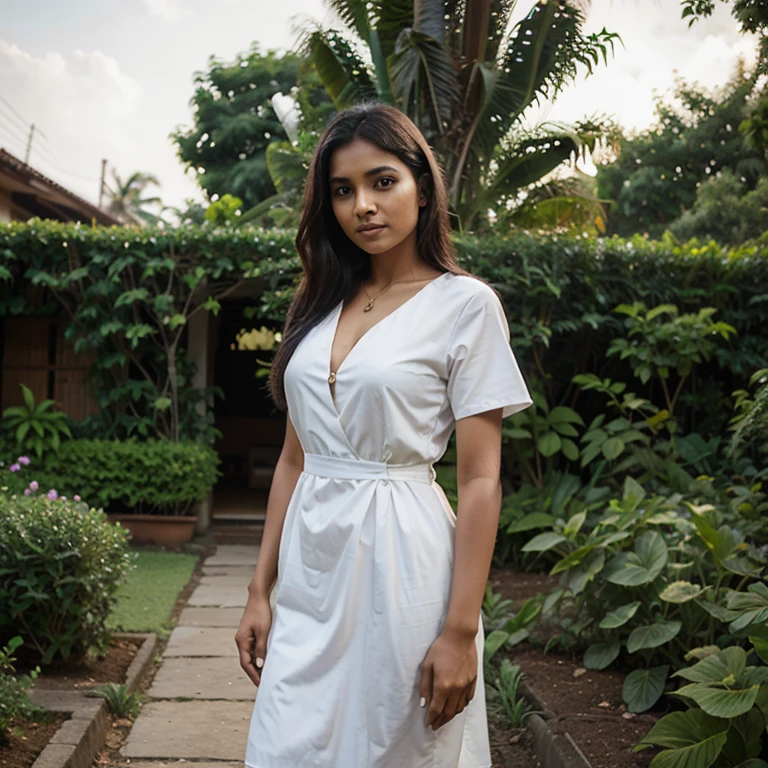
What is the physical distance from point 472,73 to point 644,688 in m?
5.55

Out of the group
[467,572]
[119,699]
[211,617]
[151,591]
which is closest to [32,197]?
[151,591]

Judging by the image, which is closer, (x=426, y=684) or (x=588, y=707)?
(x=426, y=684)

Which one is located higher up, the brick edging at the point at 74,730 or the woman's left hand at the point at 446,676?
the woman's left hand at the point at 446,676

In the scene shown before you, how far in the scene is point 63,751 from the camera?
3.01 metres

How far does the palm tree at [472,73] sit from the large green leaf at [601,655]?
4439mm

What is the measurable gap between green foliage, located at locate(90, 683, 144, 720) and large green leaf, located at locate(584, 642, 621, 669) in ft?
6.44

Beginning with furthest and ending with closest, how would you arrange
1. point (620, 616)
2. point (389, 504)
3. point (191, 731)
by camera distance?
point (191, 731)
point (620, 616)
point (389, 504)

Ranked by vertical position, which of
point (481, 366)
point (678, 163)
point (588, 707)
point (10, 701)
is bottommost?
point (588, 707)

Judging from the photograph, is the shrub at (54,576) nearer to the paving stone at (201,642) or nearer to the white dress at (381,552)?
the paving stone at (201,642)

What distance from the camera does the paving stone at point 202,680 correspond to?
13.5ft

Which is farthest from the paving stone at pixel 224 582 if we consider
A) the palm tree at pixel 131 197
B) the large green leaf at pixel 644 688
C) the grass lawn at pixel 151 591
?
the palm tree at pixel 131 197

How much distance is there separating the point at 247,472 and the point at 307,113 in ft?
15.3

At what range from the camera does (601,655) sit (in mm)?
3900

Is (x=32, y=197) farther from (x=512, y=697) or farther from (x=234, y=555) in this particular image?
(x=512, y=697)
